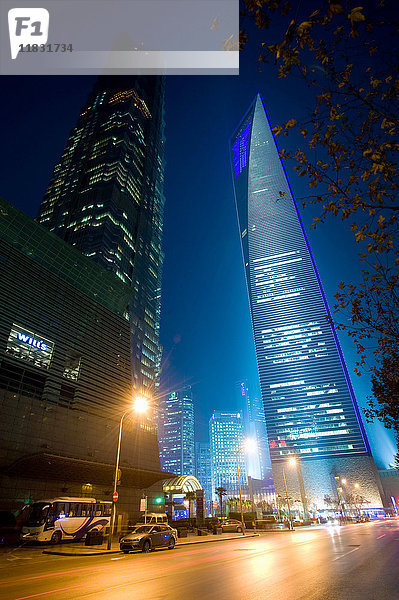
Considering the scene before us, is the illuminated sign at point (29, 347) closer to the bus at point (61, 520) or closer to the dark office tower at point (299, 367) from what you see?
the bus at point (61, 520)

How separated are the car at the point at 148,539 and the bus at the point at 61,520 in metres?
7.58

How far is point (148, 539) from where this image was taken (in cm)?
1936

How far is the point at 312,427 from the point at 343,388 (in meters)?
22.1

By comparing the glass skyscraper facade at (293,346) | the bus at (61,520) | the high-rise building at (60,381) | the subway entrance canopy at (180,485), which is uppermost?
the glass skyscraper facade at (293,346)

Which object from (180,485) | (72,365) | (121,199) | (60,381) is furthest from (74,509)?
(121,199)

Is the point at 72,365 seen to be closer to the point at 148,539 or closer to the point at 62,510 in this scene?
the point at 62,510

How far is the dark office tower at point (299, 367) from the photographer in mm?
130250

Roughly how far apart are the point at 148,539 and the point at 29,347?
26.8 meters

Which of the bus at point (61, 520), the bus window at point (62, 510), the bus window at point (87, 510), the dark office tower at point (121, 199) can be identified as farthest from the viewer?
the dark office tower at point (121, 199)

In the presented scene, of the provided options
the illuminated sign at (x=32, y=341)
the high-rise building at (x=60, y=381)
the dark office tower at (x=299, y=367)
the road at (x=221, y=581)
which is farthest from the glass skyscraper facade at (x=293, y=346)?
the road at (x=221, y=581)

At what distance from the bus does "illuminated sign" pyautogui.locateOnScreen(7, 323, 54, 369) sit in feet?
56.7

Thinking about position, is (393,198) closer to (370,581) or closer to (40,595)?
(370,581)

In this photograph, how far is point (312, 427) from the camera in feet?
463

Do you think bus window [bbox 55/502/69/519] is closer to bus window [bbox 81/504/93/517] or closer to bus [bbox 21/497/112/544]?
bus [bbox 21/497/112/544]
